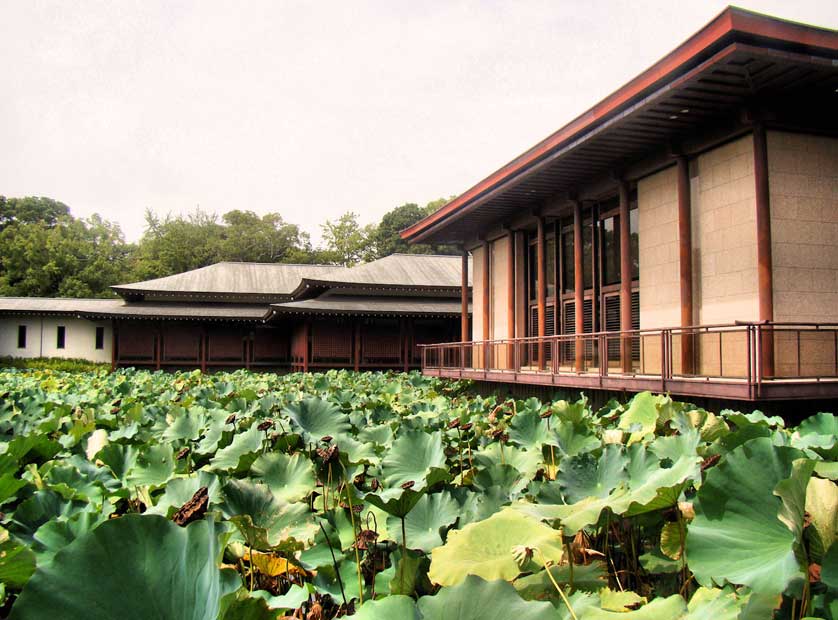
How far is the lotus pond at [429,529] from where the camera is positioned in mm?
792

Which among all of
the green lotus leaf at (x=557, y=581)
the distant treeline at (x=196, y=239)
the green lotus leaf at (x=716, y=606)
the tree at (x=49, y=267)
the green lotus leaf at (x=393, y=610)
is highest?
the distant treeline at (x=196, y=239)

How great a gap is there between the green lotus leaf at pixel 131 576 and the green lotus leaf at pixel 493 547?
370 millimetres

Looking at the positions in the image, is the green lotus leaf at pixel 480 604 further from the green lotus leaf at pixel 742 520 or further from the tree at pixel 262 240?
the tree at pixel 262 240

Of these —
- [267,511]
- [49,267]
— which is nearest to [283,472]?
[267,511]

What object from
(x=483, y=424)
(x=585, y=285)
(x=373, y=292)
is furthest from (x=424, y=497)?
(x=373, y=292)

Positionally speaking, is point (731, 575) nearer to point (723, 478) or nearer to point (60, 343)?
point (723, 478)

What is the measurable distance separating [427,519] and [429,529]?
1.2 inches

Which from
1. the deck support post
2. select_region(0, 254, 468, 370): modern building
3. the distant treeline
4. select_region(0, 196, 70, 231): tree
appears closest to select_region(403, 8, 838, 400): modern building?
the deck support post

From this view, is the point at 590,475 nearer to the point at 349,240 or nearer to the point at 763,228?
the point at 763,228

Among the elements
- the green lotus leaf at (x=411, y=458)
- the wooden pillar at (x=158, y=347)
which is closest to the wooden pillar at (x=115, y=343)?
the wooden pillar at (x=158, y=347)

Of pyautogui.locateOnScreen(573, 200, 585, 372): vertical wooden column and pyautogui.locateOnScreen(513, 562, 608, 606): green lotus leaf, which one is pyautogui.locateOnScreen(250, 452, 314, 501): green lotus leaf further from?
pyautogui.locateOnScreen(573, 200, 585, 372): vertical wooden column

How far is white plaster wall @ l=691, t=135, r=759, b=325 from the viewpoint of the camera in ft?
31.3

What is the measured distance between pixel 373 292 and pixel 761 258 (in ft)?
62.6

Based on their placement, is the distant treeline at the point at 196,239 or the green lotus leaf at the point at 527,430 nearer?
the green lotus leaf at the point at 527,430
